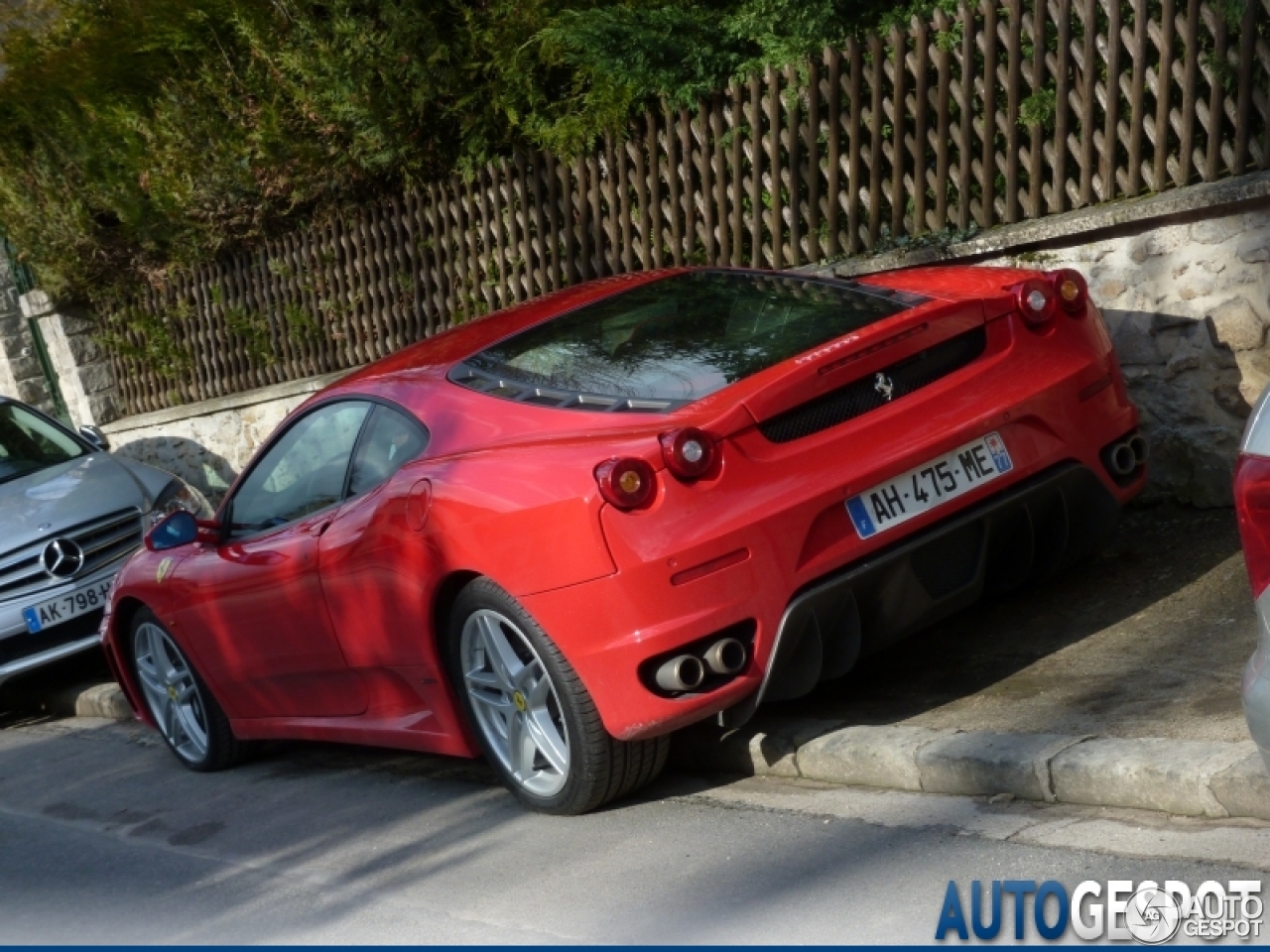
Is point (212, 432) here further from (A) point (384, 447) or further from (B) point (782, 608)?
(B) point (782, 608)

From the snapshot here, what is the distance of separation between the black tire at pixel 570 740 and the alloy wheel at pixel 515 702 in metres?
0.02

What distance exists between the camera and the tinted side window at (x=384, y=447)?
18.4ft

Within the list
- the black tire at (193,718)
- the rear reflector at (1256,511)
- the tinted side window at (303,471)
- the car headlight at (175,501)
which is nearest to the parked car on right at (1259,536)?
the rear reflector at (1256,511)

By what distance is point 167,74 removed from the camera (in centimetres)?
1402

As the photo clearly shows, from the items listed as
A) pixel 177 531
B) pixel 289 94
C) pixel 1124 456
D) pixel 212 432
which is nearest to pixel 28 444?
pixel 289 94

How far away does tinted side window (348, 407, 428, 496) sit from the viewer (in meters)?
5.60

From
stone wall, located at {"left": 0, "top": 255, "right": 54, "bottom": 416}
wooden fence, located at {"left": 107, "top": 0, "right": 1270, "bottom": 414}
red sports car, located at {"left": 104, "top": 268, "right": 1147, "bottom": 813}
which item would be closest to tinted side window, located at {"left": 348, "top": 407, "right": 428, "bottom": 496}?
red sports car, located at {"left": 104, "top": 268, "right": 1147, "bottom": 813}

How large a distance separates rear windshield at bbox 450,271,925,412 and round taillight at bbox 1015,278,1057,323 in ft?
1.08

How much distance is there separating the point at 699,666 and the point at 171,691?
3.35 m

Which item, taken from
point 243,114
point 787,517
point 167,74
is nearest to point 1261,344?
point 787,517

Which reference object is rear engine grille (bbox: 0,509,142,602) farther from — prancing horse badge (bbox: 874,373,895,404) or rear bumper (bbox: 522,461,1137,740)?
prancing horse badge (bbox: 874,373,895,404)

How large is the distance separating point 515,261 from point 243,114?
11.1ft

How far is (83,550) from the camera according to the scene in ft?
29.8

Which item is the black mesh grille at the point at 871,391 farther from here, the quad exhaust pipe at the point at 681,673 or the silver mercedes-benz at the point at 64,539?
the silver mercedes-benz at the point at 64,539
